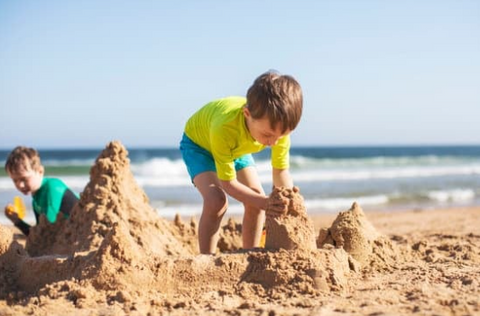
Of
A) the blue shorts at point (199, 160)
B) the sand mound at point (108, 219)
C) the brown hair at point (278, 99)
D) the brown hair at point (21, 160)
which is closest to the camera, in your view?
the brown hair at point (278, 99)

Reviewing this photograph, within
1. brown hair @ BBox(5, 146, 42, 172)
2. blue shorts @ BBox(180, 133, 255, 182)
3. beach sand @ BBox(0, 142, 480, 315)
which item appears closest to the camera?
beach sand @ BBox(0, 142, 480, 315)

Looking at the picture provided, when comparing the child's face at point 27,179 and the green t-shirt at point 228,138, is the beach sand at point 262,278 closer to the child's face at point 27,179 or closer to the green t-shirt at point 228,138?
the green t-shirt at point 228,138

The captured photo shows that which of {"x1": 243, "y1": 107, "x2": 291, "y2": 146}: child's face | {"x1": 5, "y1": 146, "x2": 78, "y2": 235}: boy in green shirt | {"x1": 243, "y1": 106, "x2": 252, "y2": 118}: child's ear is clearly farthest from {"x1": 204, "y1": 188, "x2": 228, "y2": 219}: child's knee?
{"x1": 5, "y1": 146, "x2": 78, "y2": 235}: boy in green shirt

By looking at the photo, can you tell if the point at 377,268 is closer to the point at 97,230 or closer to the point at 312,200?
the point at 97,230

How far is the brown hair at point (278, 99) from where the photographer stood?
2.94 meters

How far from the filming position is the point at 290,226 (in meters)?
2.96

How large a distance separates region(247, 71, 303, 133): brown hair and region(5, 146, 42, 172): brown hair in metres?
2.67

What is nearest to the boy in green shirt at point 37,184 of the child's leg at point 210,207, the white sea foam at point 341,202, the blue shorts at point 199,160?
the blue shorts at point 199,160

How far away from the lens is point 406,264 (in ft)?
11.3

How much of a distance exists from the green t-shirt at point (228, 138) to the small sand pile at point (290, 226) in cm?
49

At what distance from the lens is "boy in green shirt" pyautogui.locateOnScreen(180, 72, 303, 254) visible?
2.99m

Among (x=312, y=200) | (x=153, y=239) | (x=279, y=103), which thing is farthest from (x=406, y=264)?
(x=312, y=200)

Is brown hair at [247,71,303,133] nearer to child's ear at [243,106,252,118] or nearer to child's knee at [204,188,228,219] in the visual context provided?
child's ear at [243,106,252,118]

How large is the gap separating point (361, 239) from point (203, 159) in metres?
1.23
